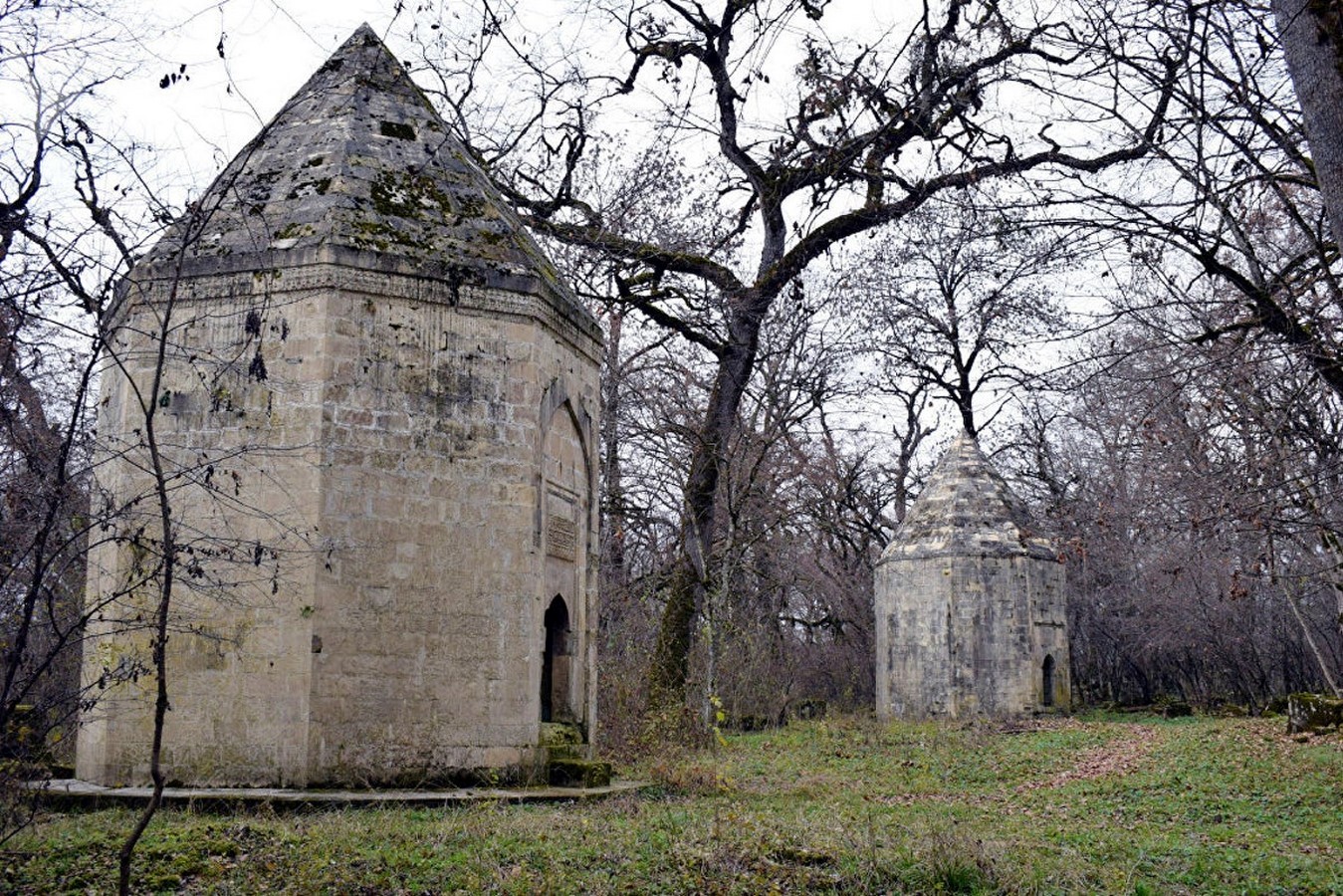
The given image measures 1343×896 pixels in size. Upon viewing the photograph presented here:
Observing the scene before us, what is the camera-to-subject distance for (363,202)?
1105 centimetres

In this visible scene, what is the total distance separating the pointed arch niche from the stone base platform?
181cm

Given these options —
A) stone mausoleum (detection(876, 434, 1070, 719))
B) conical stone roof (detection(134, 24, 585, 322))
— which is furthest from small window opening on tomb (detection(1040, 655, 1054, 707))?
conical stone roof (detection(134, 24, 585, 322))

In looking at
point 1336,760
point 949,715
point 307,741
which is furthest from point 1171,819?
point 949,715

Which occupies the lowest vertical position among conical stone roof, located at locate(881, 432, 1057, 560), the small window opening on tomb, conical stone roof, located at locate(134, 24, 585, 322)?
the small window opening on tomb

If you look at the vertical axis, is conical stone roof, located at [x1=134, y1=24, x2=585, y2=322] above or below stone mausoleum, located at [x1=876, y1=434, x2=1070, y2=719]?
above

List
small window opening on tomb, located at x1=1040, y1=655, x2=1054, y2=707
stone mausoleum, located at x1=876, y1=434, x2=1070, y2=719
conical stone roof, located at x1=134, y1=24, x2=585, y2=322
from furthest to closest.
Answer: small window opening on tomb, located at x1=1040, y1=655, x2=1054, y2=707 → stone mausoleum, located at x1=876, y1=434, x2=1070, y2=719 → conical stone roof, located at x1=134, y1=24, x2=585, y2=322

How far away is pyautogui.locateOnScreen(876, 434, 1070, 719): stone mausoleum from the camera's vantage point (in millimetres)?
23359

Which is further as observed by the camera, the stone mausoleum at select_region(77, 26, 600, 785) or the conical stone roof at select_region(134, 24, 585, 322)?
the conical stone roof at select_region(134, 24, 585, 322)

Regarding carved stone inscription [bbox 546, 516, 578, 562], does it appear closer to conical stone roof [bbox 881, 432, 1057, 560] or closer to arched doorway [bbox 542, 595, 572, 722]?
arched doorway [bbox 542, 595, 572, 722]

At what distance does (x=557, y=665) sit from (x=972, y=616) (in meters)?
13.6

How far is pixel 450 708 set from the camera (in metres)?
10.2

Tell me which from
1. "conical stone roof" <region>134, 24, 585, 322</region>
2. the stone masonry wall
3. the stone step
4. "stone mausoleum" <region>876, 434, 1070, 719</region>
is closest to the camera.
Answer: the stone masonry wall

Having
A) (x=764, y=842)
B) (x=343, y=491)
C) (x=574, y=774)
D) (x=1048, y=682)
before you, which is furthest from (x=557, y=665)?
(x=1048, y=682)

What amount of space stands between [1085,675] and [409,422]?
2443 centimetres
